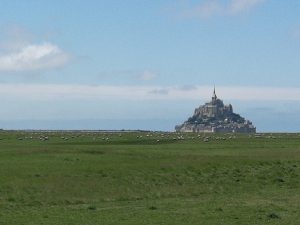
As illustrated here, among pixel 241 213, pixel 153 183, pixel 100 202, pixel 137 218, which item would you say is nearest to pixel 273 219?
pixel 241 213

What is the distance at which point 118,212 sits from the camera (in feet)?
107

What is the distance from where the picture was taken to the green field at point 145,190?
3041 centimetres

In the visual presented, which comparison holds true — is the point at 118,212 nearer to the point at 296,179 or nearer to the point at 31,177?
the point at 31,177

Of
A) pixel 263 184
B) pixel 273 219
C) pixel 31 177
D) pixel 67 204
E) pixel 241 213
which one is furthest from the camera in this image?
pixel 263 184

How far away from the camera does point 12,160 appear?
180ft

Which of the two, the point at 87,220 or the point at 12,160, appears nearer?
the point at 87,220

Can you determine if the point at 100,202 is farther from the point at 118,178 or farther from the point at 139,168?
the point at 139,168

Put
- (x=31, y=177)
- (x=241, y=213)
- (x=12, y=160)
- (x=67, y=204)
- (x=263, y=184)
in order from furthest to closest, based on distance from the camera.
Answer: (x=12, y=160)
(x=263, y=184)
(x=31, y=177)
(x=67, y=204)
(x=241, y=213)

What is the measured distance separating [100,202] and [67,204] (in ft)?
6.78

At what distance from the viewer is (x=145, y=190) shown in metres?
43.0

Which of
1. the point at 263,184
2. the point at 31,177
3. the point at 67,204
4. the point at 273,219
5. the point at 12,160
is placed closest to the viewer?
the point at 273,219

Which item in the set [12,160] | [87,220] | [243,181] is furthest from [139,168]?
[87,220]

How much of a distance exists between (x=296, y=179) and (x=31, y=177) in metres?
20.5

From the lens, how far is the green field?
30406mm
